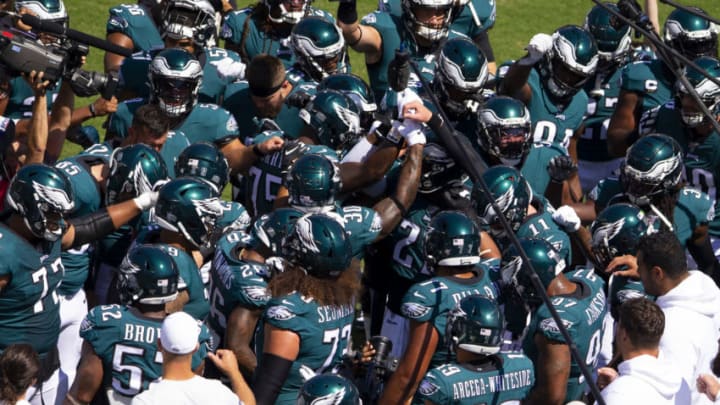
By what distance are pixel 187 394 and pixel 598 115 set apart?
16.0 ft

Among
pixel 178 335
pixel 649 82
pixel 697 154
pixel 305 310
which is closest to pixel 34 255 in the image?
pixel 178 335

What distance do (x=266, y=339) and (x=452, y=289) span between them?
93cm

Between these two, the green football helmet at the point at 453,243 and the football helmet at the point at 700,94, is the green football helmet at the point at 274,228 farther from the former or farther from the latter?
the football helmet at the point at 700,94

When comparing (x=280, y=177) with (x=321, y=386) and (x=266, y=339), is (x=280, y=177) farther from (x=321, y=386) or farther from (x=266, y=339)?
(x=321, y=386)

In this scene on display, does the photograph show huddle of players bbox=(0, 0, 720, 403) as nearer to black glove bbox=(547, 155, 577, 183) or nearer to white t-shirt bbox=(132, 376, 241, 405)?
black glove bbox=(547, 155, 577, 183)

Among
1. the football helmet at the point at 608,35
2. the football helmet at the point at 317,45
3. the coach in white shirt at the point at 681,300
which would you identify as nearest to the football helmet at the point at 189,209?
the football helmet at the point at 317,45

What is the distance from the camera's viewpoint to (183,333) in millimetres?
5188

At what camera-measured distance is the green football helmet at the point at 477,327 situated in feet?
18.3

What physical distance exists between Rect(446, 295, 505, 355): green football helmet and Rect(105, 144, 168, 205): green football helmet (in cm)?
198

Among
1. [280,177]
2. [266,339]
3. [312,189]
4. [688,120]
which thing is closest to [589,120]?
[688,120]

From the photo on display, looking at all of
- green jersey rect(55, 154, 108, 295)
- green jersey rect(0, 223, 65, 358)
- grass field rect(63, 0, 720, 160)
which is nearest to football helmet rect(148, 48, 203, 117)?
green jersey rect(55, 154, 108, 295)

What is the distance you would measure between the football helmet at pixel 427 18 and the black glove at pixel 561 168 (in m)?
1.35

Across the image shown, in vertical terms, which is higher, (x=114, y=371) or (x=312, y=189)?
(x=312, y=189)

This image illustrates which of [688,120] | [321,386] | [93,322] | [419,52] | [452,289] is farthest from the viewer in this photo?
[419,52]
